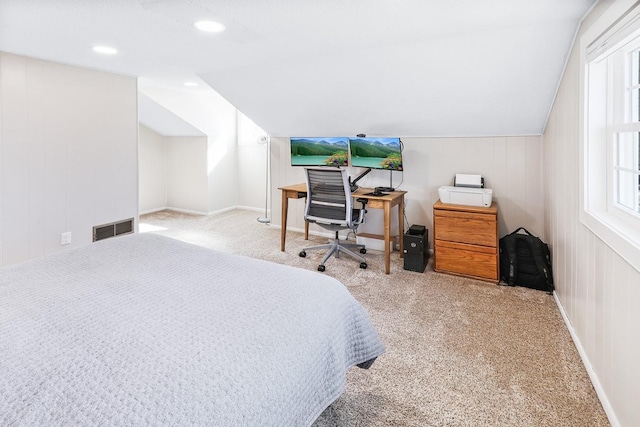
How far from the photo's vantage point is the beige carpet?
1655mm

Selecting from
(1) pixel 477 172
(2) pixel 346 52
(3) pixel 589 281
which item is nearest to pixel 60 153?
(2) pixel 346 52

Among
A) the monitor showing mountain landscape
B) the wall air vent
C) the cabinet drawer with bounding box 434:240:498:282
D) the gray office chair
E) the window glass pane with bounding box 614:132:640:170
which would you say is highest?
the monitor showing mountain landscape

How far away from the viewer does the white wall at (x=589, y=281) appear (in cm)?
143

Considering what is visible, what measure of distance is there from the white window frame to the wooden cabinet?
47.0 inches

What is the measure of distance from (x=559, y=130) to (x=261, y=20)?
2.26m

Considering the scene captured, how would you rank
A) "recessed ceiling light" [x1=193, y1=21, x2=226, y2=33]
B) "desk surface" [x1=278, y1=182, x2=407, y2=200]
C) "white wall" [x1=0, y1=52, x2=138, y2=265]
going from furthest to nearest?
1. "desk surface" [x1=278, y1=182, x2=407, y2=200]
2. "white wall" [x1=0, y1=52, x2=138, y2=265]
3. "recessed ceiling light" [x1=193, y1=21, x2=226, y2=33]

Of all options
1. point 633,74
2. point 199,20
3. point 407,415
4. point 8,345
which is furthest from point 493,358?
point 199,20

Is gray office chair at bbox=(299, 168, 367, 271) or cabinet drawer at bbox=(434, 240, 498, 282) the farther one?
gray office chair at bbox=(299, 168, 367, 271)

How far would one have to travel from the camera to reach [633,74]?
178cm

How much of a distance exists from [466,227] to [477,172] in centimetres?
77

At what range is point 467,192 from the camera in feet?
11.3

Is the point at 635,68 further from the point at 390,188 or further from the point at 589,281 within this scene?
the point at 390,188

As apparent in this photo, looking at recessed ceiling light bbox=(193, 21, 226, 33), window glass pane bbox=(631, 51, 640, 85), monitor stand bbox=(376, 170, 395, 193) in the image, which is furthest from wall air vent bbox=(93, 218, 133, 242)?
window glass pane bbox=(631, 51, 640, 85)

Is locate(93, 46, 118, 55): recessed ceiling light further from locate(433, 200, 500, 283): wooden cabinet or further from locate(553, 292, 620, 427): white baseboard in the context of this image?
locate(553, 292, 620, 427): white baseboard
